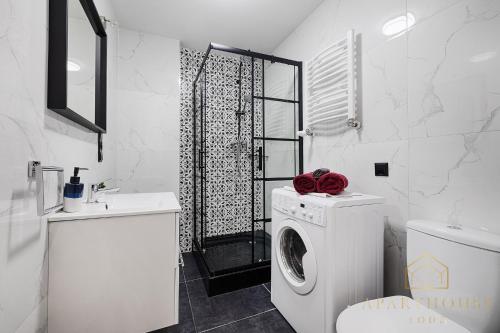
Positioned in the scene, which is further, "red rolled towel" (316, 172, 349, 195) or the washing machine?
"red rolled towel" (316, 172, 349, 195)

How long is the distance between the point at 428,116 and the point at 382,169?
1.30 ft

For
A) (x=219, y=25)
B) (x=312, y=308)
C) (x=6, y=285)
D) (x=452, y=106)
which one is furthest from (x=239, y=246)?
(x=219, y=25)

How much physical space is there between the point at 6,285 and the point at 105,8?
2.07 metres

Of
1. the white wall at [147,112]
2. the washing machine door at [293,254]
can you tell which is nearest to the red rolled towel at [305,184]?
the washing machine door at [293,254]

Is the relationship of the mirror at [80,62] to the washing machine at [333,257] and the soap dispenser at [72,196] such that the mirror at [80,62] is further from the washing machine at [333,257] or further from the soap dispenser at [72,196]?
the washing machine at [333,257]

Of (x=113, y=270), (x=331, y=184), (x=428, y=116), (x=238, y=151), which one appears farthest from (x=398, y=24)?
(x=113, y=270)

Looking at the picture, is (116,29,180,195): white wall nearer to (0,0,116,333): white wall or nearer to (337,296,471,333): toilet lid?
(0,0,116,333): white wall

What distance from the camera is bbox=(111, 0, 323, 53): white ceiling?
6.61 feet

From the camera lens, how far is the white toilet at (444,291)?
2.71ft

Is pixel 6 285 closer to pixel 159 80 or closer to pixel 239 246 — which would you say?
pixel 239 246

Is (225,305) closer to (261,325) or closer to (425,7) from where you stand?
(261,325)

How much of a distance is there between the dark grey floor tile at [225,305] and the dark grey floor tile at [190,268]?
0.16m

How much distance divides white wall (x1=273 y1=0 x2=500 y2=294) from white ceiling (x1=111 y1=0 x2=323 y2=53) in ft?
2.14

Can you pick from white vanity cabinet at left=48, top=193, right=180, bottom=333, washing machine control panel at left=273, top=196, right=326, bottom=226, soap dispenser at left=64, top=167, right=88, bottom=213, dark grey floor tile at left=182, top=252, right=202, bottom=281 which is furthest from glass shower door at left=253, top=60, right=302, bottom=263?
soap dispenser at left=64, top=167, right=88, bottom=213
